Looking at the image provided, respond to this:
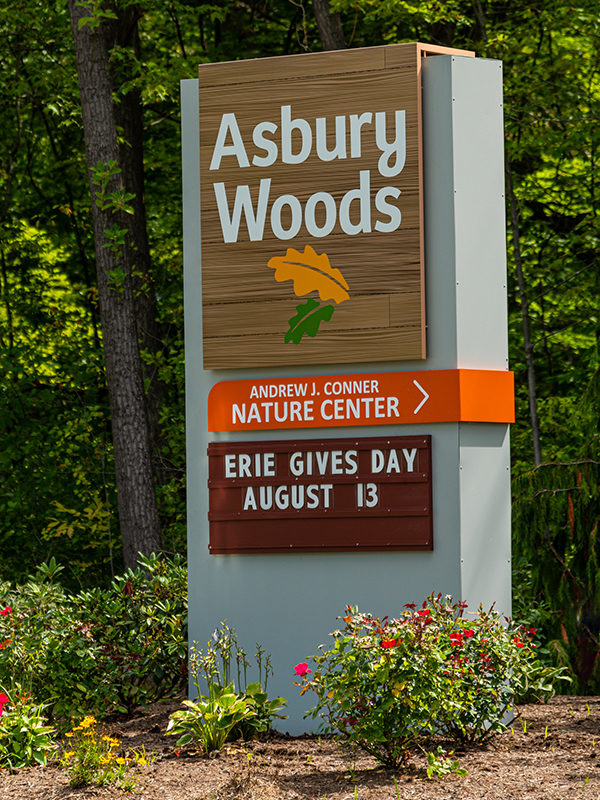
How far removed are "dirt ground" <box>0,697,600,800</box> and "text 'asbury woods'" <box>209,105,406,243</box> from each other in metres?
3.11

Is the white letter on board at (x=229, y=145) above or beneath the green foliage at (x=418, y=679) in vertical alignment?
above

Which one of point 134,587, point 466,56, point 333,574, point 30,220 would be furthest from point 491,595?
point 30,220

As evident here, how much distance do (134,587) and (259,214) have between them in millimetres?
2688

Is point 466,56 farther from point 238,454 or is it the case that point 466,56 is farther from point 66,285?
point 66,285

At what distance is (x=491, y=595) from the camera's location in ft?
20.9

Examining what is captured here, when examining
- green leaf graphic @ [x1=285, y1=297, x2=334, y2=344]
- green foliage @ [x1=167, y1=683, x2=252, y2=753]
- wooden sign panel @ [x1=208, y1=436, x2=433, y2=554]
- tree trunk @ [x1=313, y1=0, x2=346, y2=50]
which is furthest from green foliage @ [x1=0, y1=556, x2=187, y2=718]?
tree trunk @ [x1=313, y1=0, x2=346, y2=50]

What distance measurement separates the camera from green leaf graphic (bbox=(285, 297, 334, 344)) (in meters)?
6.47

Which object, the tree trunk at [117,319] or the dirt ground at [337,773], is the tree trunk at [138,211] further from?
the dirt ground at [337,773]

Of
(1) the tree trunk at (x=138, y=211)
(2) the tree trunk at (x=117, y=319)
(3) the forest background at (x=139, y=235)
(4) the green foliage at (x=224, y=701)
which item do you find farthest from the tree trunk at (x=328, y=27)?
(4) the green foliage at (x=224, y=701)

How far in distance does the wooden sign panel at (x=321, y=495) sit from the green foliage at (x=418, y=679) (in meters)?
0.74

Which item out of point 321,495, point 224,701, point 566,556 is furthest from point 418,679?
point 566,556

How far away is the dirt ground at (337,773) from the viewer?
4727mm

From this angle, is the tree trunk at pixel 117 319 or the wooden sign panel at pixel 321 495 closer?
the wooden sign panel at pixel 321 495

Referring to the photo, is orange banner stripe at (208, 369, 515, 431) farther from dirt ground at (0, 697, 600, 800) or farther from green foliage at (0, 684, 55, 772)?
green foliage at (0, 684, 55, 772)
